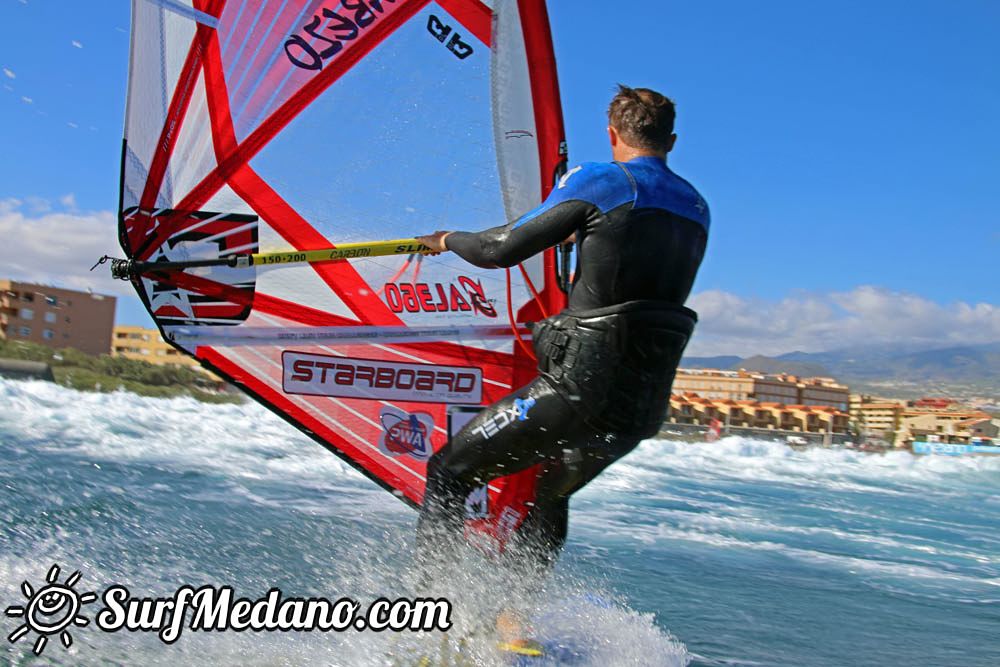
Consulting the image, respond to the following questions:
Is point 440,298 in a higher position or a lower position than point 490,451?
higher

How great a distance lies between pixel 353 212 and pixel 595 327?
1340 mm

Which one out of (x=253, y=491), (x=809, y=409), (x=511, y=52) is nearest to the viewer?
(x=511, y=52)

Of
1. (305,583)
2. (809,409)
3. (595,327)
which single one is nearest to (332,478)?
(305,583)

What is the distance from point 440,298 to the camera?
295cm

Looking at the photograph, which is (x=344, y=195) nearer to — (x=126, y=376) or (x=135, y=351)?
(x=126, y=376)

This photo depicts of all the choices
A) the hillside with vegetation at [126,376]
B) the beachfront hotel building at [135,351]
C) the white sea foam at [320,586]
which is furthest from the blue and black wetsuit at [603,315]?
the beachfront hotel building at [135,351]

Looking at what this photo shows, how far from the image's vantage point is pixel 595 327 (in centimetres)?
196

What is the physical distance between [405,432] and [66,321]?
25824 millimetres

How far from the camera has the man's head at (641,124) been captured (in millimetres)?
2055

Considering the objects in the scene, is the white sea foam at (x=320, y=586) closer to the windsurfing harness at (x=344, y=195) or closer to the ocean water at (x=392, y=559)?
the ocean water at (x=392, y=559)

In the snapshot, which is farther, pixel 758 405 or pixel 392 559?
pixel 758 405

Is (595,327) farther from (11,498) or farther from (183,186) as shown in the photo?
(11,498)

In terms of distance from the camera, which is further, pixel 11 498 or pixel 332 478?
pixel 332 478

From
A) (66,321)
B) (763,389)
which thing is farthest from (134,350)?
(763,389)
